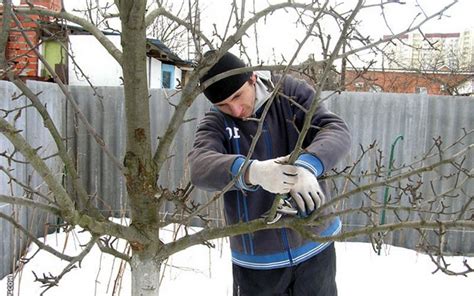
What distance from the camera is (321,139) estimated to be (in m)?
1.42

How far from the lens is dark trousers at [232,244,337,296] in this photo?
6.06ft

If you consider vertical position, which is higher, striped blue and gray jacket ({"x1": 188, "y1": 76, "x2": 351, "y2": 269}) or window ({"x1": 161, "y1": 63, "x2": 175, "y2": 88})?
window ({"x1": 161, "y1": 63, "x2": 175, "y2": 88})

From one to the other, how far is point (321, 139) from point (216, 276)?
3.10 meters

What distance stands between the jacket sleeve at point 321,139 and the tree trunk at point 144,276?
462 millimetres

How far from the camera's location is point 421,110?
5039 millimetres

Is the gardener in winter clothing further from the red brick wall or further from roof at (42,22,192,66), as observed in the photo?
the red brick wall

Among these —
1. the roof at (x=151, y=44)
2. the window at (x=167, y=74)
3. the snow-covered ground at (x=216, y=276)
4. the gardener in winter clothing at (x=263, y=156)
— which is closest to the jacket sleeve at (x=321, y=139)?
the gardener in winter clothing at (x=263, y=156)

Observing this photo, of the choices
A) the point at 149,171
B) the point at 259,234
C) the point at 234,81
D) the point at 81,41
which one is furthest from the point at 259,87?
the point at 81,41

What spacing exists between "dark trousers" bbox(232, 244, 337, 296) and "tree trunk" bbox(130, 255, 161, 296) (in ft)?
2.62

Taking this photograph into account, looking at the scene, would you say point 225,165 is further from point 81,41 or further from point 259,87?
point 81,41

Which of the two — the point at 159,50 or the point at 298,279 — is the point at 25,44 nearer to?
the point at 159,50

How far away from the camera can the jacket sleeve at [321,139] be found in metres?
1.28

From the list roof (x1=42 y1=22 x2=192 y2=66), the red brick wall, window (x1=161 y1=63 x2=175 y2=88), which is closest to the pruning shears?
roof (x1=42 y1=22 x2=192 y2=66)

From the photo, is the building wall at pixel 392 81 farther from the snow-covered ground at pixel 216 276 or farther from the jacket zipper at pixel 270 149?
the snow-covered ground at pixel 216 276
